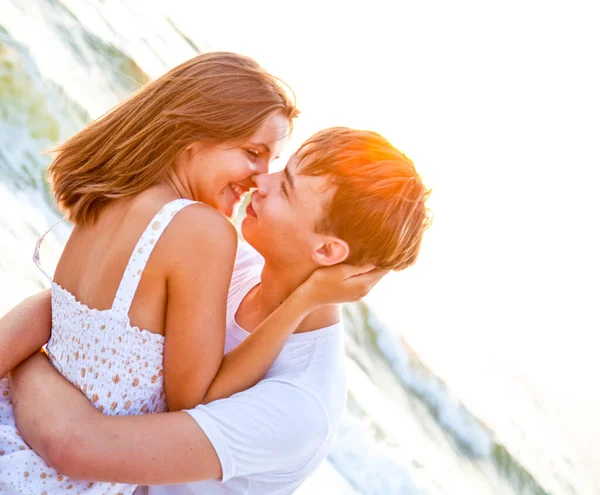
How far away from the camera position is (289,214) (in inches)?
86.7

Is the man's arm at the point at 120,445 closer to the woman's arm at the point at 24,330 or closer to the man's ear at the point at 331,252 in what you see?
the woman's arm at the point at 24,330

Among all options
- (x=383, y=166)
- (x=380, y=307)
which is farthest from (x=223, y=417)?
(x=380, y=307)

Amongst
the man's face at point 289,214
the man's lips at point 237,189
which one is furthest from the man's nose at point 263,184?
the man's lips at point 237,189

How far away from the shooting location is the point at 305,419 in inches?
79.5

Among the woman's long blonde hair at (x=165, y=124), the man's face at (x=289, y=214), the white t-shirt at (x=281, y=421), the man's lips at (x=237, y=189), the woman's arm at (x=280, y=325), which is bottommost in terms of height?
the white t-shirt at (x=281, y=421)

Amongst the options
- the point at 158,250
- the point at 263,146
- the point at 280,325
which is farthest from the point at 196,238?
the point at 263,146

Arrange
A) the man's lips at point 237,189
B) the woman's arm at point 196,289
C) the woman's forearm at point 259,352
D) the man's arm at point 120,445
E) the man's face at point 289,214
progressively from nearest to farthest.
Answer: the man's arm at point 120,445
the woman's arm at point 196,289
the woman's forearm at point 259,352
the man's face at point 289,214
the man's lips at point 237,189

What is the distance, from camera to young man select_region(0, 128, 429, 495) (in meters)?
1.88

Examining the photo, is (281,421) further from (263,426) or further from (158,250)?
(158,250)

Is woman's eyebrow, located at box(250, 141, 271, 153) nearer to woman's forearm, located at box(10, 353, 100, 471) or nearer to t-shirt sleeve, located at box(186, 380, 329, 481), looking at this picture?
t-shirt sleeve, located at box(186, 380, 329, 481)

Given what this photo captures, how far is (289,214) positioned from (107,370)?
70cm

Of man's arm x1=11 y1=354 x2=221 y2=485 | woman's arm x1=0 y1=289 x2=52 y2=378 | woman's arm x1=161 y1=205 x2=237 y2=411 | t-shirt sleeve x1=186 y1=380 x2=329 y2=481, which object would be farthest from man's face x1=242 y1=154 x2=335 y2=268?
woman's arm x1=0 y1=289 x2=52 y2=378

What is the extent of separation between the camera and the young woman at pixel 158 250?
6.41 feet

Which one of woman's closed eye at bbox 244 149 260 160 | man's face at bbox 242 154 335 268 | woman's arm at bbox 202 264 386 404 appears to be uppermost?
woman's closed eye at bbox 244 149 260 160
